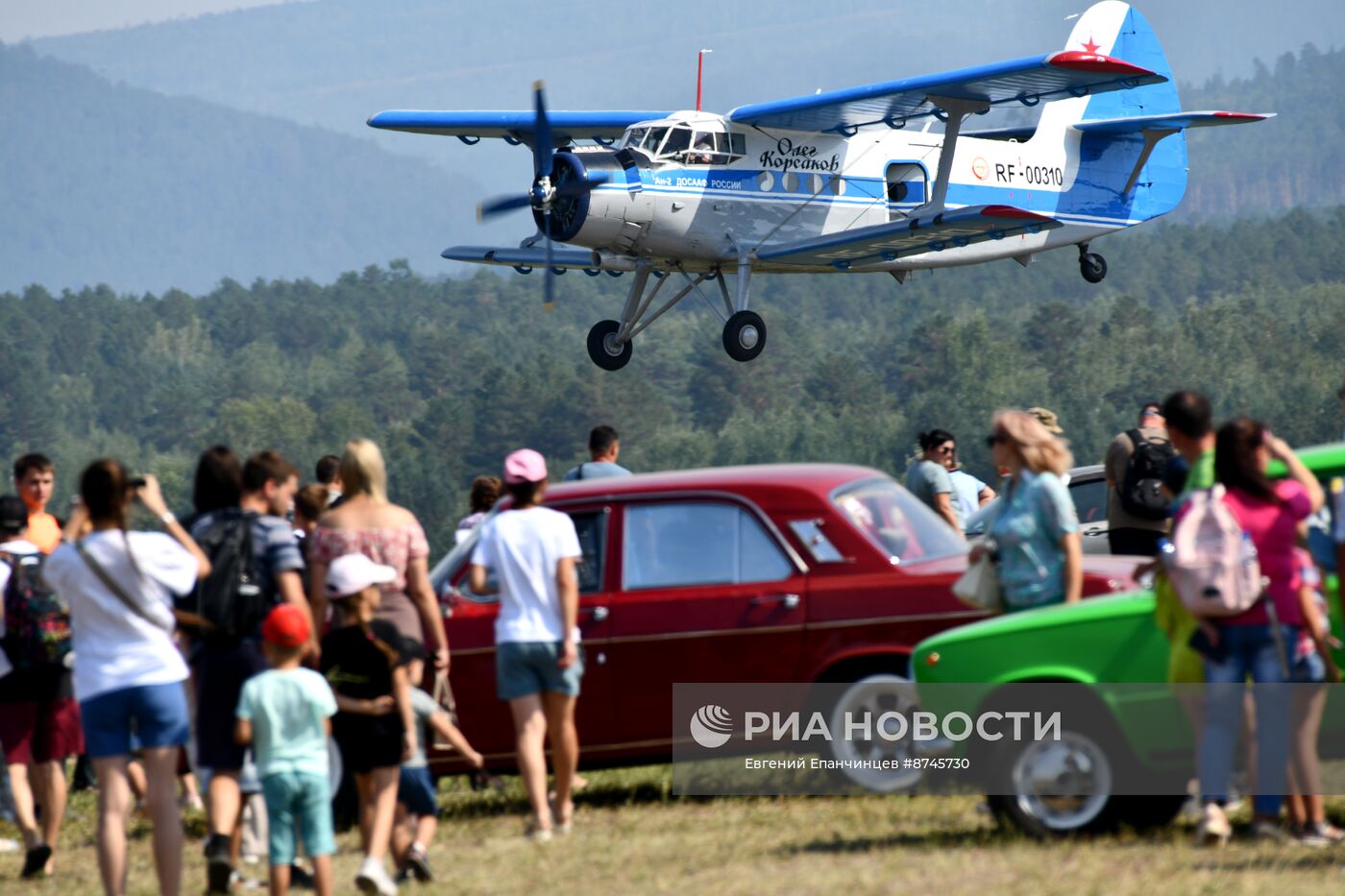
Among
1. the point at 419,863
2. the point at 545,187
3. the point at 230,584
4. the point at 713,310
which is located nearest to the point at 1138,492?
the point at 419,863

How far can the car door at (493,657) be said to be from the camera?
→ 9.23m

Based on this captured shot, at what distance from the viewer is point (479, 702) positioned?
947 centimetres

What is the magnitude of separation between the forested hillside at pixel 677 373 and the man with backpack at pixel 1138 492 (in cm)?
8920

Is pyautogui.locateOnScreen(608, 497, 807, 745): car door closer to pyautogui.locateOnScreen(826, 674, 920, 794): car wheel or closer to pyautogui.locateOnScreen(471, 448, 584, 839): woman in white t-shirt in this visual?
pyautogui.locateOnScreen(826, 674, 920, 794): car wheel

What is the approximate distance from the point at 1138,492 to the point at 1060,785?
3888 mm

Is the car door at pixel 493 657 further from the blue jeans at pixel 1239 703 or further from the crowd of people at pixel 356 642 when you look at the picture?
the blue jeans at pixel 1239 703

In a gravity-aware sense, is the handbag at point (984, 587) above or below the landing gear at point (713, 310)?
below

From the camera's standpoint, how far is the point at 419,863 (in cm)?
802

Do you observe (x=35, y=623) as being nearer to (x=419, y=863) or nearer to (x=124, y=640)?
(x=124, y=640)

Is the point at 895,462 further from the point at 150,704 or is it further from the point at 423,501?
the point at 150,704

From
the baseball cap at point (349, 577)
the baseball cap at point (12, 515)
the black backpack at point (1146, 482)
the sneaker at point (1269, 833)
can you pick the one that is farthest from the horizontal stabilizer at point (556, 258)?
the sneaker at point (1269, 833)

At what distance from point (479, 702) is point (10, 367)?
155868mm

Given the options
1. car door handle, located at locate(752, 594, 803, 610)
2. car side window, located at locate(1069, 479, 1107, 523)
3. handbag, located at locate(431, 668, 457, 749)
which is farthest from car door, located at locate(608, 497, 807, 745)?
car side window, located at locate(1069, 479, 1107, 523)

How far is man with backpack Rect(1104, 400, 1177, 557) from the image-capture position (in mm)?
11320
